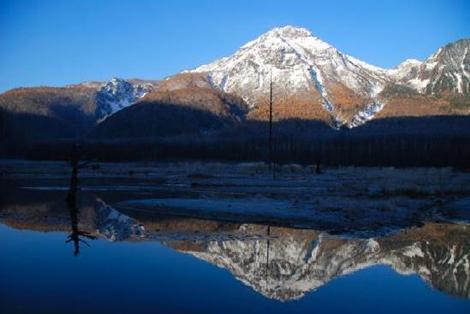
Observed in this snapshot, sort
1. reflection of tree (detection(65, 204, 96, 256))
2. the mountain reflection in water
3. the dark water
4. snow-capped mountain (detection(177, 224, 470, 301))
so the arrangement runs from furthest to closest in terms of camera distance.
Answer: reflection of tree (detection(65, 204, 96, 256)) → the mountain reflection in water → snow-capped mountain (detection(177, 224, 470, 301)) → the dark water

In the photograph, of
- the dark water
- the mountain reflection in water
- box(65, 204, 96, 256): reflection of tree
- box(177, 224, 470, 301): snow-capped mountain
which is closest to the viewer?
the dark water

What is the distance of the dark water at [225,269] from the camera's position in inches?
505

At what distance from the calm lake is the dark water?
3 centimetres

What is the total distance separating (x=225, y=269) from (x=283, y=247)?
429 cm

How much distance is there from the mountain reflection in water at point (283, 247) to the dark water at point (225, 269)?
0.04 metres

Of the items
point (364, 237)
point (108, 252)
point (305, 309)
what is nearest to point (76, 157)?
point (108, 252)

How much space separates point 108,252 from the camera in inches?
750

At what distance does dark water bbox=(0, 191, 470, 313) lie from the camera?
1284 centimetres

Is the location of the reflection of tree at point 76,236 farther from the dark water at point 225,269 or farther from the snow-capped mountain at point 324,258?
the snow-capped mountain at point 324,258

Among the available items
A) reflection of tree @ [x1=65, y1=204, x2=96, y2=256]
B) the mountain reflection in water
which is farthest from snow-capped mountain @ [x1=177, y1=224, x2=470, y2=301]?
reflection of tree @ [x1=65, y1=204, x2=96, y2=256]

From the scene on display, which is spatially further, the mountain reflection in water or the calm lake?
the mountain reflection in water

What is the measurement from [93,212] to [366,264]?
19.1 metres

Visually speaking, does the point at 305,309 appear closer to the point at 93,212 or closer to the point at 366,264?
the point at 366,264

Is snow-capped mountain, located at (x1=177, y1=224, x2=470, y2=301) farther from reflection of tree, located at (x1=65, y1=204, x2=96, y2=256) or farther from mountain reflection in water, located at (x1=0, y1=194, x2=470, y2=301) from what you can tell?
reflection of tree, located at (x1=65, y1=204, x2=96, y2=256)
